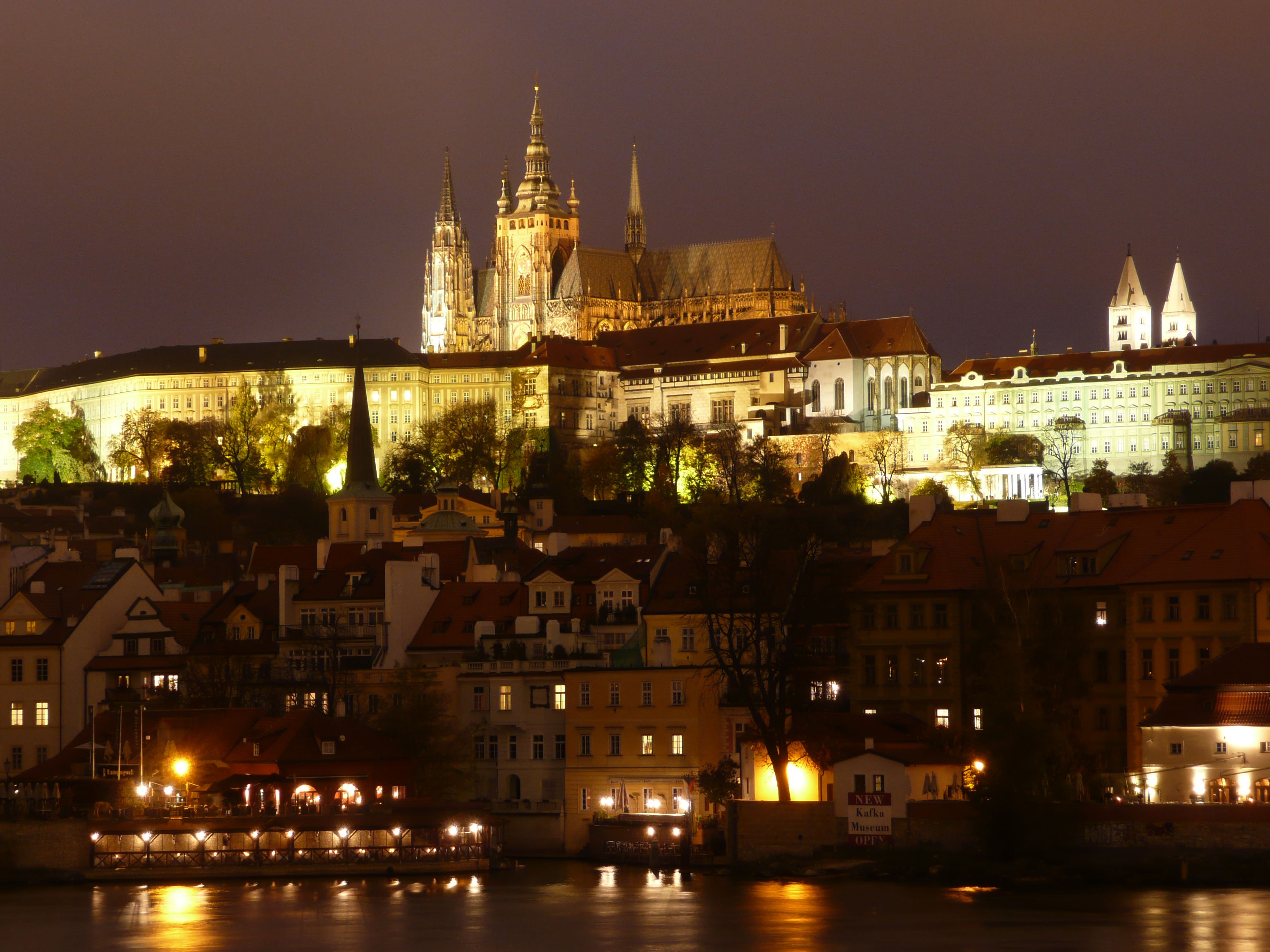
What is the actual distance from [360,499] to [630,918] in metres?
58.4

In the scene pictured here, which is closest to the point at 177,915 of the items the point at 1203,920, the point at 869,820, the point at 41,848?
the point at 41,848

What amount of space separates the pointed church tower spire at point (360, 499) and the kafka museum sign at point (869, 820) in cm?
5119

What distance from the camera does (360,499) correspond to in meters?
117

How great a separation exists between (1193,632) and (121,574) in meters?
33.5

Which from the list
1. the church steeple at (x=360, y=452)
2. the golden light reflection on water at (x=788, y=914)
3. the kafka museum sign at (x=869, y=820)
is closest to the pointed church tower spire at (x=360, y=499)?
the church steeple at (x=360, y=452)

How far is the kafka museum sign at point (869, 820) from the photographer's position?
64.4 metres

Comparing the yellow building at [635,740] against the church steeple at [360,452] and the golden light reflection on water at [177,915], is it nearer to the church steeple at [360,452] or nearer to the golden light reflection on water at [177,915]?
the golden light reflection on water at [177,915]

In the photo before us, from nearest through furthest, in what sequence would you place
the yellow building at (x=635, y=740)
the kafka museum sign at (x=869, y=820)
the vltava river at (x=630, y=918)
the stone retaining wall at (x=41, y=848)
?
the vltava river at (x=630, y=918) → the kafka museum sign at (x=869, y=820) → the stone retaining wall at (x=41, y=848) → the yellow building at (x=635, y=740)

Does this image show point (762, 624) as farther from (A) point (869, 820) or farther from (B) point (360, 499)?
(B) point (360, 499)

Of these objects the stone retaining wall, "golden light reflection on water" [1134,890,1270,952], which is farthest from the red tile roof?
"golden light reflection on water" [1134,890,1270,952]

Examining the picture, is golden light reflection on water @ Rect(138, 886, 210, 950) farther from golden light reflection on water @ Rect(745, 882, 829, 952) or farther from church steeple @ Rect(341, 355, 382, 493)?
church steeple @ Rect(341, 355, 382, 493)

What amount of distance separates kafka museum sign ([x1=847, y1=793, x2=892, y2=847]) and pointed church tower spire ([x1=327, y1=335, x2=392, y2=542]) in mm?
51190

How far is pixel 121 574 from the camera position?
83.2m

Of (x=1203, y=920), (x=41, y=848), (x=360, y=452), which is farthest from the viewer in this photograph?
(x=360, y=452)
